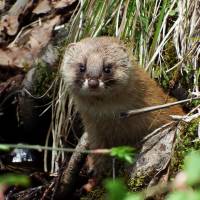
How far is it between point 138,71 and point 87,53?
0.41 m

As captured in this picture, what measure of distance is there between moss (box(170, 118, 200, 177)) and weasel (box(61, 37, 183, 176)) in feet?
1.82

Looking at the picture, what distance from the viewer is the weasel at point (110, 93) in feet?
11.6

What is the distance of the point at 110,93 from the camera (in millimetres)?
3508

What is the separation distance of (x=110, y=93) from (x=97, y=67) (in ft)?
0.66

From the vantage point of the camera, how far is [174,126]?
312 cm

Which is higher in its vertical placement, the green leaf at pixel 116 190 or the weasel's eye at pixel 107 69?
the green leaf at pixel 116 190

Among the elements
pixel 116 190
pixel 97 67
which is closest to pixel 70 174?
pixel 97 67

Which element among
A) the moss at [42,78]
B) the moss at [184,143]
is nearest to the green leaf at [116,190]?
the moss at [184,143]

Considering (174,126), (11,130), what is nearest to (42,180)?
(11,130)

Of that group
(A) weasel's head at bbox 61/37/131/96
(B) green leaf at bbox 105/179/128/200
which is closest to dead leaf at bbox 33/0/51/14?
(A) weasel's head at bbox 61/37/131/96

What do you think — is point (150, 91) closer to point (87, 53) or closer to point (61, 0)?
point (87, 53)

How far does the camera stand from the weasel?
3.53 meters

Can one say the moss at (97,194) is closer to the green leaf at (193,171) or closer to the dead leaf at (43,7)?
the dead leaf at (43,7)

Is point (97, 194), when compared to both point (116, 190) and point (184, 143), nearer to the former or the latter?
point (184, 143)
